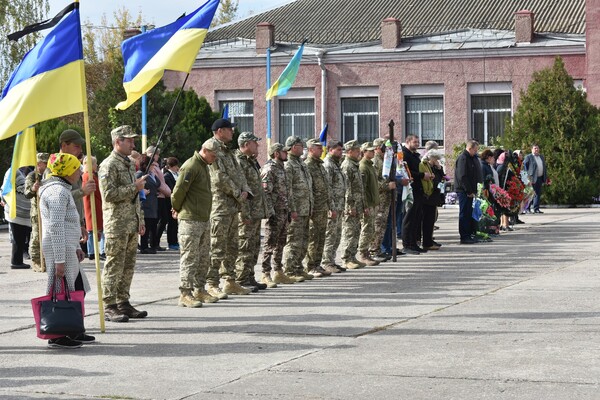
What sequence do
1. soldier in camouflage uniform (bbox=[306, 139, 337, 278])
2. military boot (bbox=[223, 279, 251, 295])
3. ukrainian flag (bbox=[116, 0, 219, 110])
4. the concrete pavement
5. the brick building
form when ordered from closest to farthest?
the concrete pavement
ukrainian flag (bbox=[116, 0, 219, 110])
military boot (bbox=[223, 279, 251, 295])
soldier in camouflage uniform (bbox=[306, 139, 337, 278])
the brick building

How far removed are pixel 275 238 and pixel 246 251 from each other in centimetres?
93

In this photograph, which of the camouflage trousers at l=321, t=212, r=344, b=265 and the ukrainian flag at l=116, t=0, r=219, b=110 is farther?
the camouflage trousers at l=321, t=212, r=344, b=265

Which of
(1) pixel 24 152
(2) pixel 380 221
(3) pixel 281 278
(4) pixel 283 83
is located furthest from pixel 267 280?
(4) pixel 283 83

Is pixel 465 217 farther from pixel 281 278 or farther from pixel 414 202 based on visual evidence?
pixel 281 278

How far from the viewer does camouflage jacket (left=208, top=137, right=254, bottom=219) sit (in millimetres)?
14094

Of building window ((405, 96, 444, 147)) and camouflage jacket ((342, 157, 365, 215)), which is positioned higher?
building window ((405, 96, 444, 147))

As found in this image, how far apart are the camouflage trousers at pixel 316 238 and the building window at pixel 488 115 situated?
32.5 meters

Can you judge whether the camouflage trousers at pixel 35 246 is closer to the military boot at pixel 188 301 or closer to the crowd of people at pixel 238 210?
the crowd of people at pixel 238 210

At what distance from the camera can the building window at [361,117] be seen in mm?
50531

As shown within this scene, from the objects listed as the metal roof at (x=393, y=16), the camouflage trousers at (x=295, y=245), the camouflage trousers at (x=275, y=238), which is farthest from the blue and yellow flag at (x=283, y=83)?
the metal roof at (x=393, y=16)

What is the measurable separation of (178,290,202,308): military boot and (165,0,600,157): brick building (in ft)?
113

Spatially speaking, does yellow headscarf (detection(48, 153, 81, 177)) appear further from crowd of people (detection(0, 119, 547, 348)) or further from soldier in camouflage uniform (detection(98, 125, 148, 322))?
soldier in camouflage uniform (detection(98, 125, 148, 322))

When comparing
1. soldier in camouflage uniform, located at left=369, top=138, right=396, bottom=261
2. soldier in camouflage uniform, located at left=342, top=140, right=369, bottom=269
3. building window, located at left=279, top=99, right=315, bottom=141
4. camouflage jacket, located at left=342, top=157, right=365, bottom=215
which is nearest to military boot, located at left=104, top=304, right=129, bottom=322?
soldier in camouflage uniform, located at left=342, top=140, right=369, bottom=269

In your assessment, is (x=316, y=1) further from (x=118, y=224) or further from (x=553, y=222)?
(x=118, y=224)
